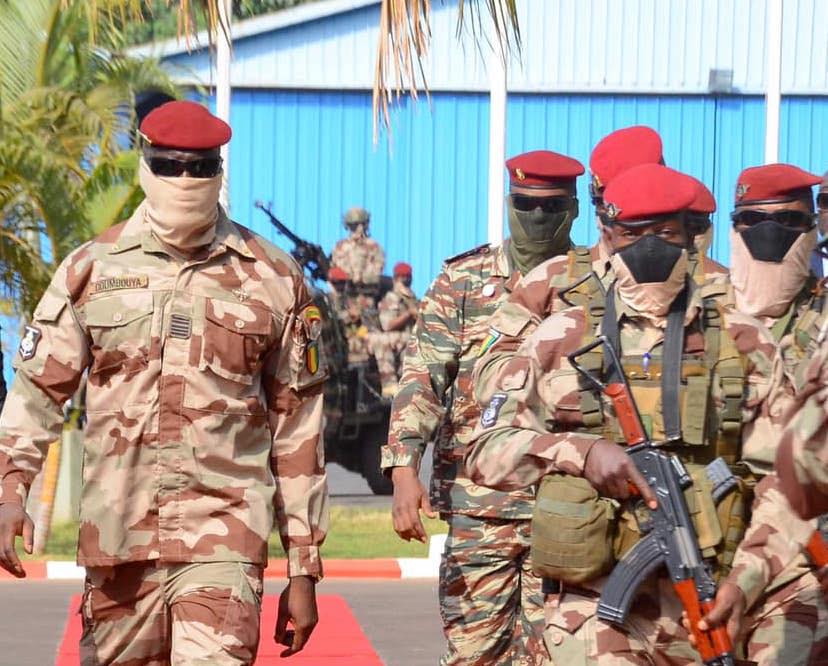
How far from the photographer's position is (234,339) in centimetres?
557

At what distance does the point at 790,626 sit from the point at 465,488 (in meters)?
1.77

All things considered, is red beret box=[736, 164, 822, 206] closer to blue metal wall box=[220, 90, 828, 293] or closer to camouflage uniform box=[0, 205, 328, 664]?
camouflage uniform box=[0, 205, 328, 664]

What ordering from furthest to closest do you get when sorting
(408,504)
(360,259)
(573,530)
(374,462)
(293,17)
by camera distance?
(293,17), (360,259), (374,462), (408,504), (573,530)

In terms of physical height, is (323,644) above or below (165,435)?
below

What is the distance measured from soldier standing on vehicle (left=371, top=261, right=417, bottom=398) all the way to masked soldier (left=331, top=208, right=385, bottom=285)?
25 cm

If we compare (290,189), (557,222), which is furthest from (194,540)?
(290,189)

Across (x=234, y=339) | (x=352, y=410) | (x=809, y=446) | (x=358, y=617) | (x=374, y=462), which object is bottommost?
(x=358, y=617)

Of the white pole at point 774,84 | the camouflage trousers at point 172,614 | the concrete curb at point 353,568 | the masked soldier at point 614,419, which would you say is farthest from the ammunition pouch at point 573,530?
the white pole at point 774,84

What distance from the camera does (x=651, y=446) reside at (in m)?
4.95

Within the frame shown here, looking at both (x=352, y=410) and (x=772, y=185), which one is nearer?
(x=772, y=185)

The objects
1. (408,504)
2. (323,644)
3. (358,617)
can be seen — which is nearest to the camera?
(408,504)

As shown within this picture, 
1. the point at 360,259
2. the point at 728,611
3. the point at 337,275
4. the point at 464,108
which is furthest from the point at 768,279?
the point at 464,108

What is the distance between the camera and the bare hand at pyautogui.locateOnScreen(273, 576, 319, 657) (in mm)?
5473

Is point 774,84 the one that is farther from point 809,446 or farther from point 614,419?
point 809,446
